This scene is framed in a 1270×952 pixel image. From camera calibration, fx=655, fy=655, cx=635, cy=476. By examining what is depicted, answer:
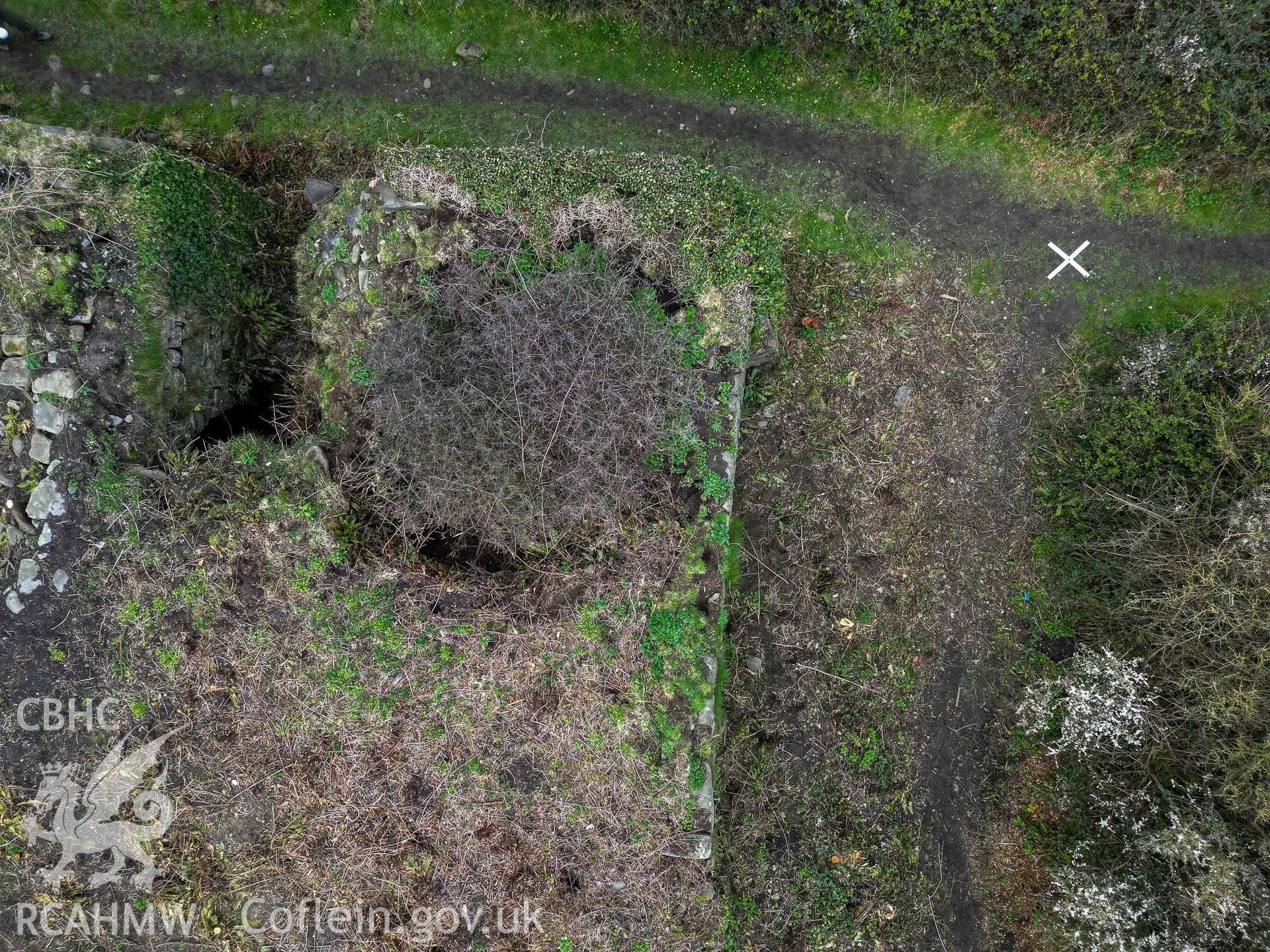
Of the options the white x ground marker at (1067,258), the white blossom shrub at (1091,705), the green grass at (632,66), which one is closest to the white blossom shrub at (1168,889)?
the white blossom shrub at (1091,705)

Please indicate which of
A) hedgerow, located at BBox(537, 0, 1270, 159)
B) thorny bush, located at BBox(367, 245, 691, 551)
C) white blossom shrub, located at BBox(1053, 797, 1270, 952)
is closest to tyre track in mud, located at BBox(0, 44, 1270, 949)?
hedgerow, located at BBox(537, 0, 1270, 159)

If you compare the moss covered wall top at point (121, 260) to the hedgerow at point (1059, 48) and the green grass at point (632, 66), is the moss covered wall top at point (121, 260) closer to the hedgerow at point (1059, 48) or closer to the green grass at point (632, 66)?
the green grass at point (632, 66)

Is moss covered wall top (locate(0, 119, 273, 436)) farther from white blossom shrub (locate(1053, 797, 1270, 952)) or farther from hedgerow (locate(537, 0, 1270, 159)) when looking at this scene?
white blossom shrub (locate(1053, 797, 1270, 952))

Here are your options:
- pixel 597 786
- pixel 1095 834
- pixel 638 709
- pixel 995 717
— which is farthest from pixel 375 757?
pixel 1095 834

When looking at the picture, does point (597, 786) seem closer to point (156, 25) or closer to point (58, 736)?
point (58, 736)

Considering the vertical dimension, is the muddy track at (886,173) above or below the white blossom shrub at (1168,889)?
above

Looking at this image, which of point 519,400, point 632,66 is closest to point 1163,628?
point 519,400
